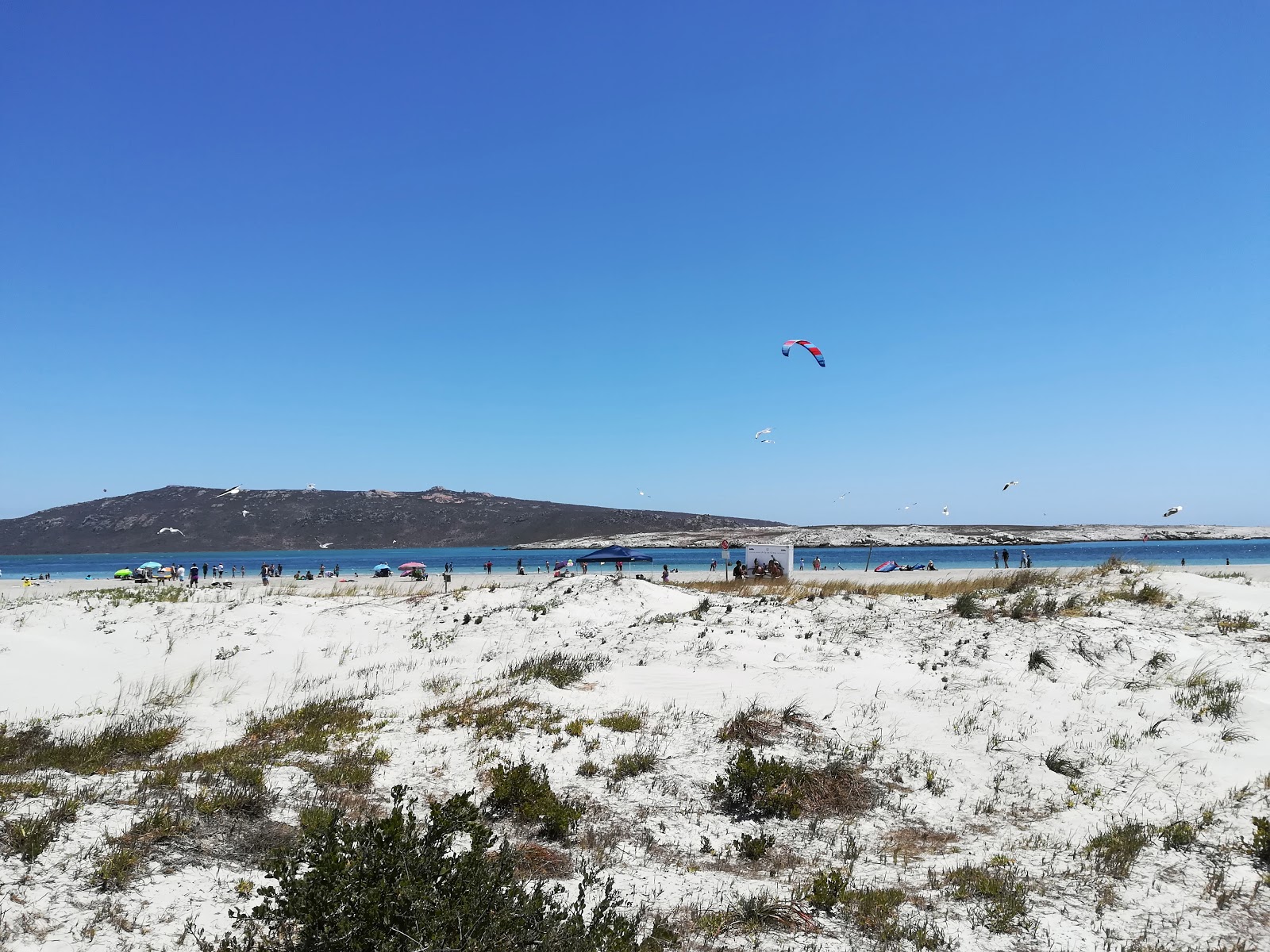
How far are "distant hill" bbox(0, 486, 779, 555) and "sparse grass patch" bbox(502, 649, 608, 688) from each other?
14484 centimetres

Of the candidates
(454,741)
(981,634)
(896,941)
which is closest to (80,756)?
(454,741)

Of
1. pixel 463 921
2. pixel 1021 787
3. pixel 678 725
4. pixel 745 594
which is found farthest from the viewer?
pixel 745 594

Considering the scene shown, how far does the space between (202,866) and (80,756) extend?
4.40 m

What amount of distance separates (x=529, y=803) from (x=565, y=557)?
103 metres

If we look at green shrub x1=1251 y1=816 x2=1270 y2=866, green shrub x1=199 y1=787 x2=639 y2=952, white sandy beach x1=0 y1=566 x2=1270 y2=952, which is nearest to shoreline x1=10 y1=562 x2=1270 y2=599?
white sandy beach x1=0 y1=566 x2=1270 y2=952

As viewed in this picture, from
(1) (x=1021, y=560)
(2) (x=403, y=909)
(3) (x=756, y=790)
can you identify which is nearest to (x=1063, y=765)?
(3) (x=756, y=790)

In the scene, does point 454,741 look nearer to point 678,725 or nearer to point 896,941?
point 678,725

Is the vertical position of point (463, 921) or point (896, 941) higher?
point (463, 921)

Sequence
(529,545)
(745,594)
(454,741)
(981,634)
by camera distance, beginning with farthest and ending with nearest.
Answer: (529,545), (745,594), (981,634), (454,741)

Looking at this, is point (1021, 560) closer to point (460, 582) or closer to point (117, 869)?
point (460, 582)

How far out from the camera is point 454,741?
9234 mm

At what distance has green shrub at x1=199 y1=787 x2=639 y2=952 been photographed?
3.93 meters

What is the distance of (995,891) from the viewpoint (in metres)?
5.32

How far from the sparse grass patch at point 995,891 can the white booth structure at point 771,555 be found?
2661 cm
